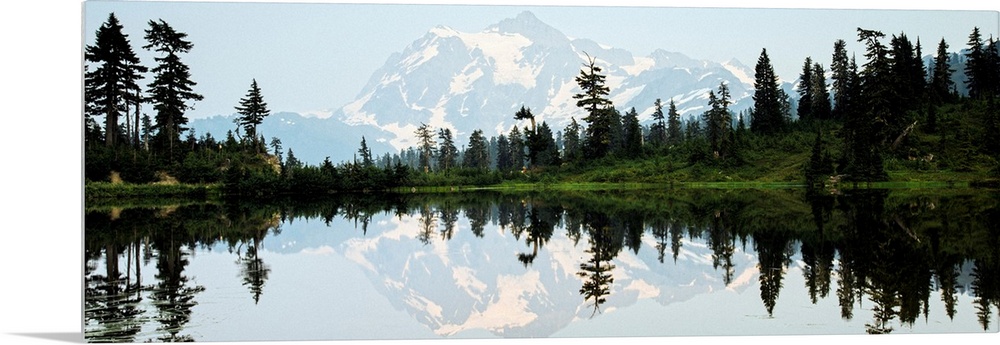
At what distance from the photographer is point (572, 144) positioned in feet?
300

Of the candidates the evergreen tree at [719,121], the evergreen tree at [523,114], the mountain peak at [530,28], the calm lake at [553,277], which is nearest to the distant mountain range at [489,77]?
the mountain peak at [530,28]

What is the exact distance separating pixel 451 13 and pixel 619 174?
144ft

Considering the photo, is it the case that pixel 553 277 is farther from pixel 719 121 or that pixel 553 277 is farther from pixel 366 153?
pixel 366 153

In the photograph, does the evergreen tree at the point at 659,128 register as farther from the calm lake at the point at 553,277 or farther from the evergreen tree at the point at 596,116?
the calm lake at the point at 553,277

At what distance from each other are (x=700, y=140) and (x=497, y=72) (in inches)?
1198

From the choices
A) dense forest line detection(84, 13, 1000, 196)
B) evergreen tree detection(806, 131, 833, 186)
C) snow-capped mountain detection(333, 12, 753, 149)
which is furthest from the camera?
evergreen tree detection(806, 131, 833, 186)

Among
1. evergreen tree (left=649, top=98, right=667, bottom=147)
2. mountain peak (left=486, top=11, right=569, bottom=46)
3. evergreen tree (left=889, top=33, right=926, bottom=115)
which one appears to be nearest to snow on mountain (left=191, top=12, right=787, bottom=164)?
mountain peak (left=486, top=11, right=569, bottom=46)

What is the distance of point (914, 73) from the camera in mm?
44125

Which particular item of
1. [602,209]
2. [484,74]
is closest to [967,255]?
[602,209]

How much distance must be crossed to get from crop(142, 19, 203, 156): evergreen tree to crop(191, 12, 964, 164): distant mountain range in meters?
2.65

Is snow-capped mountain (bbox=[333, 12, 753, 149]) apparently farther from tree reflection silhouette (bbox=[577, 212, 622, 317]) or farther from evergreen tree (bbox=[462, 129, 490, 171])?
evergreen tree (bbox=[462, 129, 490, 171])

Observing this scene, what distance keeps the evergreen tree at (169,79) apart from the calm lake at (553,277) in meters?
3.87

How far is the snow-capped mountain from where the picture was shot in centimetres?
1867

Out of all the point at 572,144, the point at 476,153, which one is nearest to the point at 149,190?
the point at 476,153
